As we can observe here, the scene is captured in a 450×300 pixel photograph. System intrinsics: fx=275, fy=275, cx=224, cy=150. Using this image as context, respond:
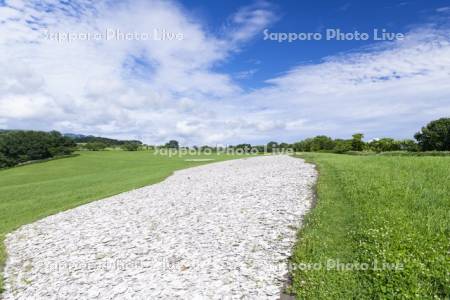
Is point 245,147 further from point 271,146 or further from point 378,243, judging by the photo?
point 378,243

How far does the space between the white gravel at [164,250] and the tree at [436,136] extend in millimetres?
63542

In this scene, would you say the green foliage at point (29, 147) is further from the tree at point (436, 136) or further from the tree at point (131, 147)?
the tree at point (436, 136)

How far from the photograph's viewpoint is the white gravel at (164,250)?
7.04 meters

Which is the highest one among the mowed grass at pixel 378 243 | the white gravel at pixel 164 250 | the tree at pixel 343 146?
the tree at pixel 343 146

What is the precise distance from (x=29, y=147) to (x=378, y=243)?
105 m

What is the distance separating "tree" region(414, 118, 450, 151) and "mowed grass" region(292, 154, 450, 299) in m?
61.7

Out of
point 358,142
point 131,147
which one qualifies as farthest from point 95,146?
point 358,142

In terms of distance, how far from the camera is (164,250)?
927cm

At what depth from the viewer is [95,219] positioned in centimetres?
1406

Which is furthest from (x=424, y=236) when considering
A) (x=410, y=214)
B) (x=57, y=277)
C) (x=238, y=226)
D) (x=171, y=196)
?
(x=171, y=196)

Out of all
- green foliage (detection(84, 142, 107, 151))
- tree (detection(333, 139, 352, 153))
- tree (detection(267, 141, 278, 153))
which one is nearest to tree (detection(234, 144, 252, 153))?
tree (detection(267, 141, 278, 153))

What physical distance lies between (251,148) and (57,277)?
77.7 meters

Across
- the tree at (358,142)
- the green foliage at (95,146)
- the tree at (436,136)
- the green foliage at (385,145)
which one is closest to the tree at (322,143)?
the tree at (358,142)

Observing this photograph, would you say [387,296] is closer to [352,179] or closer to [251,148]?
[352,179]
